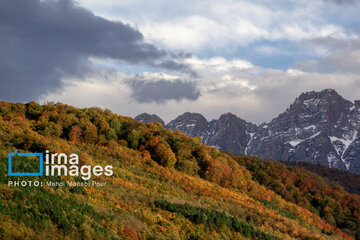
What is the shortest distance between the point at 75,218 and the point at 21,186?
5918 mm

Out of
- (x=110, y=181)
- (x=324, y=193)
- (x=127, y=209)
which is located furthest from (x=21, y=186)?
(x=324, y=193)

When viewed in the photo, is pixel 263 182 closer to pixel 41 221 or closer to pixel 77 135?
pixel 77 135

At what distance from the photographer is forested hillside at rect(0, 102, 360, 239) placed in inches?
763

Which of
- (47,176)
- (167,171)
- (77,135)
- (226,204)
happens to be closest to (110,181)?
(47,176)

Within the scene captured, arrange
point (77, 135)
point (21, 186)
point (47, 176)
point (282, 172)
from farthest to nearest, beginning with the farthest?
point (282, 172) → point (77, 135) → point (47, 176) → point (21, 186)

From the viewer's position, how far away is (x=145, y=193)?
31.0m

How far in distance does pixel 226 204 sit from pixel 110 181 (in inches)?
497

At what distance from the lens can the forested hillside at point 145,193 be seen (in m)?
19.4

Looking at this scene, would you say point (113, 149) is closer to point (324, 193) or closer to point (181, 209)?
point (181, 209)

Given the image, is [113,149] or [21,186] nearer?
[21,186]

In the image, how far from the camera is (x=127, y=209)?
24875 mm

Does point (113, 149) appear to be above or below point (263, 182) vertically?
above

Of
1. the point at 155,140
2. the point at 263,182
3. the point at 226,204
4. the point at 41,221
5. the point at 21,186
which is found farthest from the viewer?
the point at 263,182

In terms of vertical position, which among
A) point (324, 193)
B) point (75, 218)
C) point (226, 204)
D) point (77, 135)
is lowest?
point (324, 193)
